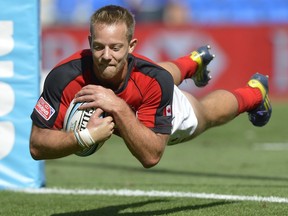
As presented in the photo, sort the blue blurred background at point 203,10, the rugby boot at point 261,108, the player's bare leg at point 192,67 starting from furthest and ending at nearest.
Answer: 1. the blue blurred background at point 203,10
2. the rugby boot at point 261,108
3. the player's bare leg at point 192,67

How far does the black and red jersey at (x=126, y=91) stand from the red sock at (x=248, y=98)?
56.0 inches

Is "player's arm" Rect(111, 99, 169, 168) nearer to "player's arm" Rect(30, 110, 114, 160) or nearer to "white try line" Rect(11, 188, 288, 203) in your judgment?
"player's arm" Rect(30, 110, 114, 160)

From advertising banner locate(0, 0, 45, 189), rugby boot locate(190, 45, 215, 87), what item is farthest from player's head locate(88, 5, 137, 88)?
advertising banner locate(0, 0, 45, 189)

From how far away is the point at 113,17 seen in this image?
18.1 feet

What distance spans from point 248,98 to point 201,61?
63 cm

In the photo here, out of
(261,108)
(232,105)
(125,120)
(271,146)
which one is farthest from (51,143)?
(271,146)

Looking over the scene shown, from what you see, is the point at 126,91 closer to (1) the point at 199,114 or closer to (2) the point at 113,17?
(2) the point at 113,17

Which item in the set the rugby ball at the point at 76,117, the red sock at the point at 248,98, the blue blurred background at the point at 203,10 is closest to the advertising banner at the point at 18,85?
the red sock at the point at 248,98

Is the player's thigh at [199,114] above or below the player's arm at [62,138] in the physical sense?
below

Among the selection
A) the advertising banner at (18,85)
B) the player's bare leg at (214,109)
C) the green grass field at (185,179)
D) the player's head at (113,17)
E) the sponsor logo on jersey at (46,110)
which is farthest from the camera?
the advertising banner at (18,85)

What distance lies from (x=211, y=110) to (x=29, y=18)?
2480mm

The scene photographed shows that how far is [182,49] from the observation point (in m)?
18.5

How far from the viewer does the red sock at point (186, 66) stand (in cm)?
717

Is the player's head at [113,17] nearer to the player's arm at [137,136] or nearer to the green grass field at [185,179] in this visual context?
the player's arm at [137,136]
